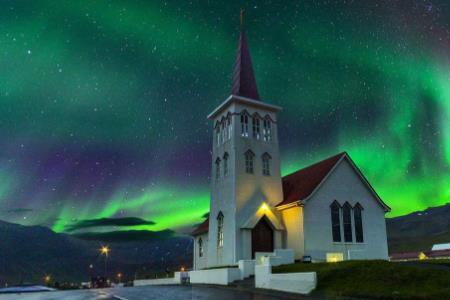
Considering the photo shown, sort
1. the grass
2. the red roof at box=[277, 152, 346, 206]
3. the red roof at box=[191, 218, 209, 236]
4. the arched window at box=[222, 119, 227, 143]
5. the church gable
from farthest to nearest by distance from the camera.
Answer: the red roof at box=[191, 218, 209, 236] → the arched window at box=[222, 119, 227, 143] → the red roof at box=[277, 152, 346, 206] → the church gable → the grass

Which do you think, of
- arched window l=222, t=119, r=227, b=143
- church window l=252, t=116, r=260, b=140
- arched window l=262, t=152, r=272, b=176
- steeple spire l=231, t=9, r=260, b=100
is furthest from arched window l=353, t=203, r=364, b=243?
steeple spire l=231, t=9, r=260, b=100

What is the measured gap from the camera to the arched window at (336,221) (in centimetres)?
3434

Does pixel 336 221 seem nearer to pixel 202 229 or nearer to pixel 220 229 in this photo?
pixel 220 229

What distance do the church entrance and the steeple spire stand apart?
1159cm

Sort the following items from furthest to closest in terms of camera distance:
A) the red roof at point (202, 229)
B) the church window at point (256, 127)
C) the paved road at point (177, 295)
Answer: the red roof at point (202, 229), the church window at point (256, 127), the paved road at point (177, 295)

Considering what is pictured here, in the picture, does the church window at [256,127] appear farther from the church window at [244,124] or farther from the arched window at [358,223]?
the arched window at [358,223]

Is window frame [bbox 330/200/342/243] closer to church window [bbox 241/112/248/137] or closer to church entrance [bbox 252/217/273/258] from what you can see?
church entrance [bbox 252/217/273/258]

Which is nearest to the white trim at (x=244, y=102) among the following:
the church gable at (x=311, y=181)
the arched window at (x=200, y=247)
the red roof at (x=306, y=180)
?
the red roof at (x=306, y=180)

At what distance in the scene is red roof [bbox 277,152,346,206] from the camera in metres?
34.4

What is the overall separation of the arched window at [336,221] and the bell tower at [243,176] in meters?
4.24

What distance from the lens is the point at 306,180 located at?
3684 cm

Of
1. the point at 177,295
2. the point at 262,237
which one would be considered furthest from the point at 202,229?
the point at 177,295

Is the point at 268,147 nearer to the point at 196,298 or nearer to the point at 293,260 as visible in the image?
the point at 293,260

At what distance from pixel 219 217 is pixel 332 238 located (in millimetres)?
9456
